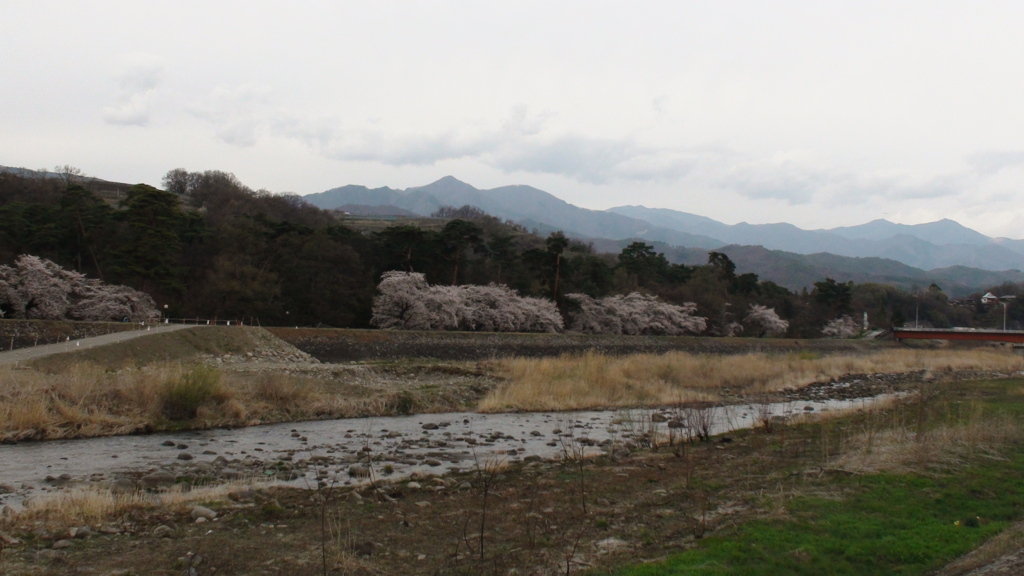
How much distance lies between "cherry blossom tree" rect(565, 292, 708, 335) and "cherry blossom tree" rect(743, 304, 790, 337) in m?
11.8

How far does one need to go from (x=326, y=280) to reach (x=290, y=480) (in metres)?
43.2

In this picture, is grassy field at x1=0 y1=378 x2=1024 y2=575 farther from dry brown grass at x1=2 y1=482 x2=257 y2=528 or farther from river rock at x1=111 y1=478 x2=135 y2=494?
river rock at x1=111 y1=478 x2=135 y2=494

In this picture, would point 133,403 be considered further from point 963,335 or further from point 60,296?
point 963,335

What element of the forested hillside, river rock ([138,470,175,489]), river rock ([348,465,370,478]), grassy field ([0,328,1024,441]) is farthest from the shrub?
the forested hillside

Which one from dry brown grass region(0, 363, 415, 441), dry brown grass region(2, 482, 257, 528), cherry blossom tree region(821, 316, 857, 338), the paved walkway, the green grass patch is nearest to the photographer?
the green grass patch

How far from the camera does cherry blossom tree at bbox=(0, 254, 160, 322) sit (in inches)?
1501

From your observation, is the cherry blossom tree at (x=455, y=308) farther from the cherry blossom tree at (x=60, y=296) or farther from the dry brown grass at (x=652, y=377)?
the dry brown grass at (x=652, y=377)

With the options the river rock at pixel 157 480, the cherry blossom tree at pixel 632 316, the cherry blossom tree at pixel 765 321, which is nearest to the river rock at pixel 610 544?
the river rock at pixel 157 480

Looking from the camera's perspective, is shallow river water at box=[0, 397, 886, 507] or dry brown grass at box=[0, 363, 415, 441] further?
dry brown grass at box=[0, 363, 415, 441]

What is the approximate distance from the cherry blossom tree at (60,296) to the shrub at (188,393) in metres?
28.2

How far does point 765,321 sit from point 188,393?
247ft

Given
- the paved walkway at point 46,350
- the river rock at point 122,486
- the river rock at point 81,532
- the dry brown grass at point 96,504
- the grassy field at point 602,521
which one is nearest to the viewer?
the grassy field at point 602,521

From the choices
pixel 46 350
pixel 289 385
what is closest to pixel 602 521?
pixel 289 385

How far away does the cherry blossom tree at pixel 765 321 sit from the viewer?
265 feet
